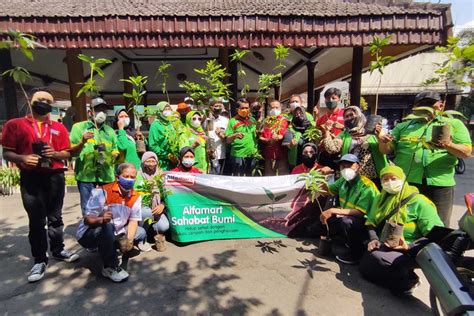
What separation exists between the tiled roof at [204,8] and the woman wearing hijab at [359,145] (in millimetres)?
2788

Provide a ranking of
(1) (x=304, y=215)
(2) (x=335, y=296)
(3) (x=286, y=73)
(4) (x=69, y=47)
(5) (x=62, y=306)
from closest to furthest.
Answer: (5) (x=62, y=306)
(2) (x=335, y=296)
(1) (x=304, y=215)
(4) (x=69, y=47)
(3) (x=286, y=73)

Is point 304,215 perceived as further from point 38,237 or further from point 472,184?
point 472,184

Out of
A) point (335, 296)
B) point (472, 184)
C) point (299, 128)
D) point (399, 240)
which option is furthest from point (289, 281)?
point (472, 184)

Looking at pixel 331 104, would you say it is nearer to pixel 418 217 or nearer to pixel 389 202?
pixel 389 202

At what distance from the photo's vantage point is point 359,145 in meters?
3.77

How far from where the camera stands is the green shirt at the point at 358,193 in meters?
3.42

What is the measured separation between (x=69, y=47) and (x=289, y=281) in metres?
5.43

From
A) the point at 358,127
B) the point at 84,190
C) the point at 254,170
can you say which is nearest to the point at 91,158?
the point at 84,190

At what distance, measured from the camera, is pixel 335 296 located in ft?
9.54

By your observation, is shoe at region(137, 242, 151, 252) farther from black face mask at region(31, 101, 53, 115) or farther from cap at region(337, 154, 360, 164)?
cap at region(337, 154, 360, 164)

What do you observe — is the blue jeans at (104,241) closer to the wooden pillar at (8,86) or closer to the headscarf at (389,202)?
the headscarf at (389,202)

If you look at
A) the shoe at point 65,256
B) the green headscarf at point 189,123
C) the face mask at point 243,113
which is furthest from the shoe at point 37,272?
the face mask at point 243,113

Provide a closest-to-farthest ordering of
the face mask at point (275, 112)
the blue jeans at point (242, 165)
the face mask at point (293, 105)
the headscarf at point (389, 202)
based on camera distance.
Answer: the headscarf at point (389, 202) → the face mask at point (275, 112) → the face mask at point (293, 105) → the blue jeans at point (242, 165)

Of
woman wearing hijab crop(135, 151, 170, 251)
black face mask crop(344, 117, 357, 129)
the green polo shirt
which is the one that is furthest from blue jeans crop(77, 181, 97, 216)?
the green polo shirt
